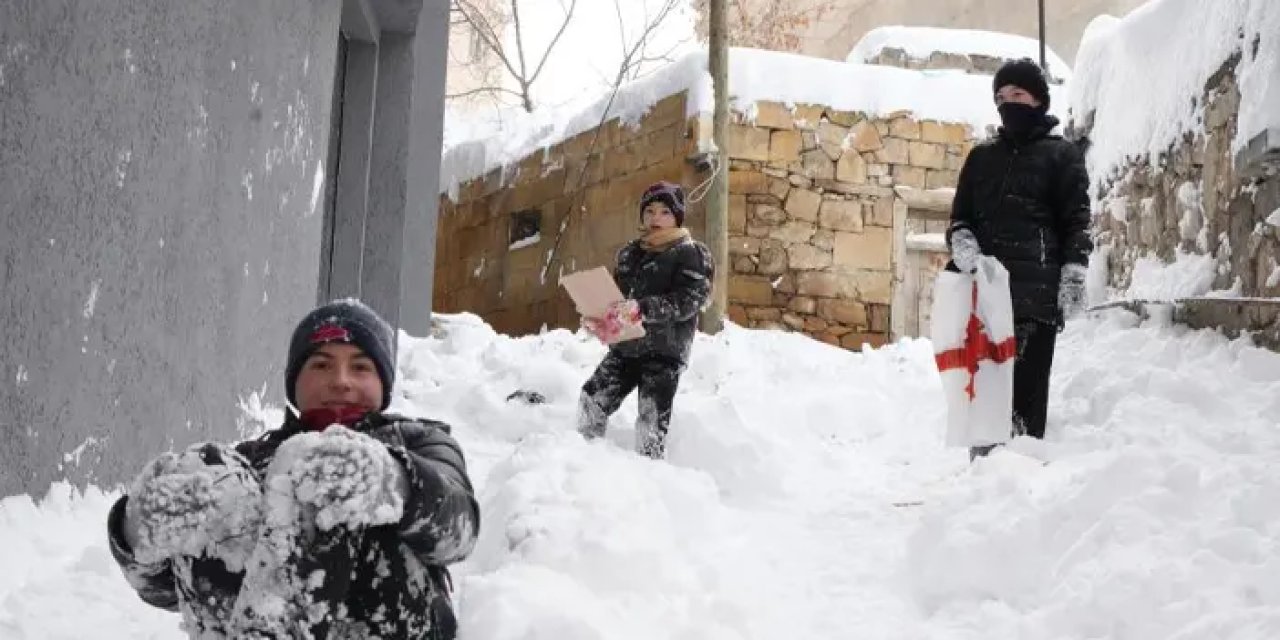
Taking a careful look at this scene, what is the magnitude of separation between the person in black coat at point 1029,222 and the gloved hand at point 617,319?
1333 mm

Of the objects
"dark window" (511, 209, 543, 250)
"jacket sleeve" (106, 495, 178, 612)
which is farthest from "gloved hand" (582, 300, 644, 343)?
"dark window" (511, 209, 543, 250)

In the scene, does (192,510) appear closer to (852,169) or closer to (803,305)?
(803,305)

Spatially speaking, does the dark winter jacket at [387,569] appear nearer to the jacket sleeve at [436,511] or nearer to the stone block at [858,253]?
the jacket sleeve at [436,511]

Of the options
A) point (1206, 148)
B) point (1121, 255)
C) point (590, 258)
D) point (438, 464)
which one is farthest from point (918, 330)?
point (438, 464)

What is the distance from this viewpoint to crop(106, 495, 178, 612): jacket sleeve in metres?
2.01

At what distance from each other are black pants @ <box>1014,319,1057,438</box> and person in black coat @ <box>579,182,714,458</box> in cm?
135

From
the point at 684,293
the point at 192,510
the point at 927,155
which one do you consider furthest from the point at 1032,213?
the point at 927,155

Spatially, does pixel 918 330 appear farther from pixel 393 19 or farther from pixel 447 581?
pixel 447 581

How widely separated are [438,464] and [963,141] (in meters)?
10.4

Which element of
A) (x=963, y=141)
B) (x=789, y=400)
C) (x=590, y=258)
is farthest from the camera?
(x=590, y=258)

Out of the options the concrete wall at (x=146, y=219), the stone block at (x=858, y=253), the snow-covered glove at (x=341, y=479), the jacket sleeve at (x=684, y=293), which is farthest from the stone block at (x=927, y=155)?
the snow-covered glove at (x=341, y=479)

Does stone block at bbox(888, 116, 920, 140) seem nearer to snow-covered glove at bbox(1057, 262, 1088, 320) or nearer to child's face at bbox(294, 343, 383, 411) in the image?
snow-covered glove at bbox(1057, 262, 1088, 320)

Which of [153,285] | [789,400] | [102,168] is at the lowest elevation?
[789,400]

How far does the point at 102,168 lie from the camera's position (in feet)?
9.96
